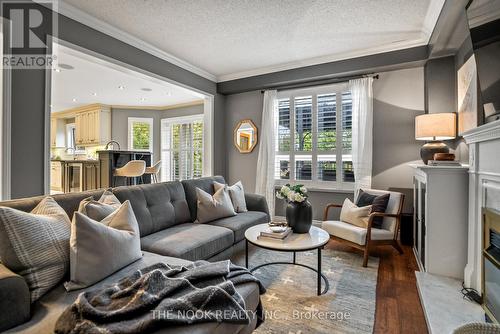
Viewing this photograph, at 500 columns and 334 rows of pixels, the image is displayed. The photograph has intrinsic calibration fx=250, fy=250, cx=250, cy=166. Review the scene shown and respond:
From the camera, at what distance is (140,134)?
23.2 ft

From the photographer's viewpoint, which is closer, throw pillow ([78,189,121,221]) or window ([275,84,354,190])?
throw pillow ([78,189,121,221])

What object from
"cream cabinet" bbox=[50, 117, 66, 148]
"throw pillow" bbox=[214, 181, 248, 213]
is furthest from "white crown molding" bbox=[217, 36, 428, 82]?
"cream cabinet" bbox=[50, 117, 66, 148]

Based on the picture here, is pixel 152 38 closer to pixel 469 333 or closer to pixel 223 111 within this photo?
pixel 223 111

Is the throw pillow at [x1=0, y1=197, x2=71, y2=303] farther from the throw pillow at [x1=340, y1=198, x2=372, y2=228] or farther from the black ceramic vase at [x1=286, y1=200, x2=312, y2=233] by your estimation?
the throw pillow at [x1=340, y1=198, x2=372, y2=228]

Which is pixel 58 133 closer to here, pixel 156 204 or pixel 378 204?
pixel 156 204

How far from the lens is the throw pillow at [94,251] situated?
137 cm

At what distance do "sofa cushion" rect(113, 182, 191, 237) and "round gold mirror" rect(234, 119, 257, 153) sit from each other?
2022 mm

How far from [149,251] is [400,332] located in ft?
6.32

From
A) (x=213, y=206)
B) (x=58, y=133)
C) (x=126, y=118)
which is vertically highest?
(x=126, y=118)

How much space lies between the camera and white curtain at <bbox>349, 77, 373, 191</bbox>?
3.61 meters

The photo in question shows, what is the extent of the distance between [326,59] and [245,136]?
1909 millimetres

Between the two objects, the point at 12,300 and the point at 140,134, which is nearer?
the point at 12,300

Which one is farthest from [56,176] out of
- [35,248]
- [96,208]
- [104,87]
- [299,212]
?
[299,212]

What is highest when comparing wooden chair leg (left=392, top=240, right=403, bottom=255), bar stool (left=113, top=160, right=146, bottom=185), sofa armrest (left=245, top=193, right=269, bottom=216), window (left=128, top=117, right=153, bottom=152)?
window (left=128, top=117, right=153, bottom=152)
